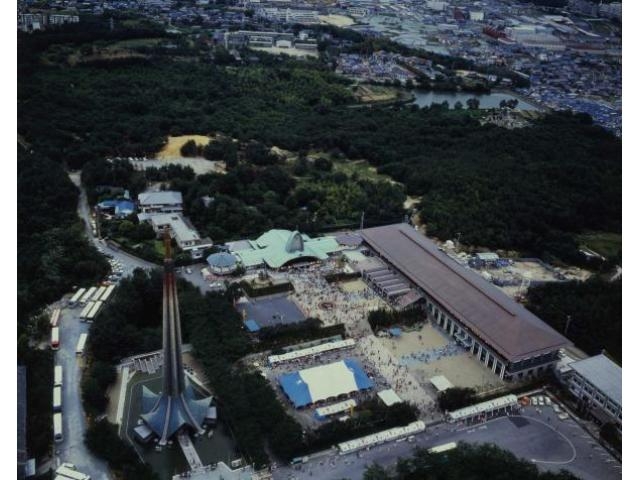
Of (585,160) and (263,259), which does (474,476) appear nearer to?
(263,259)

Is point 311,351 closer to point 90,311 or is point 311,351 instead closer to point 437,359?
point 437,359

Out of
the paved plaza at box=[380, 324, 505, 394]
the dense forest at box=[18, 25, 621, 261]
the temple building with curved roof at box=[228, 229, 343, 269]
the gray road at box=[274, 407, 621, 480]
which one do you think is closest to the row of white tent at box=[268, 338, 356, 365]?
the paved plaza at box=[380, 324, 505, 394]

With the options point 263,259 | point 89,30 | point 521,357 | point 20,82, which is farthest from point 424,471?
point 89,30

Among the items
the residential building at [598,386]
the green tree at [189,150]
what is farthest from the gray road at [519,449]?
the green tree at [189,150]

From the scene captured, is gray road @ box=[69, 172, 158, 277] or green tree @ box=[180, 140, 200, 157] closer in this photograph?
gray road @ box=[69, 172, 158, 277]

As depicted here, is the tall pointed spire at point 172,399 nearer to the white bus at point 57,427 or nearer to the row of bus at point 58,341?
the white bus at point 57,427

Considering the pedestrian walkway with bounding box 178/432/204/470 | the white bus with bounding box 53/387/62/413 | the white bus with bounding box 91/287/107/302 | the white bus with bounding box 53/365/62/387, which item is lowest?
the pedestrian walkway with bounding box 178/432/204/470

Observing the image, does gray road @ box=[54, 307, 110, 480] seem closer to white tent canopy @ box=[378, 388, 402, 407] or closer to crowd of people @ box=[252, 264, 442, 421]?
crowd of people @ box=[252, 264, 442, 421]
